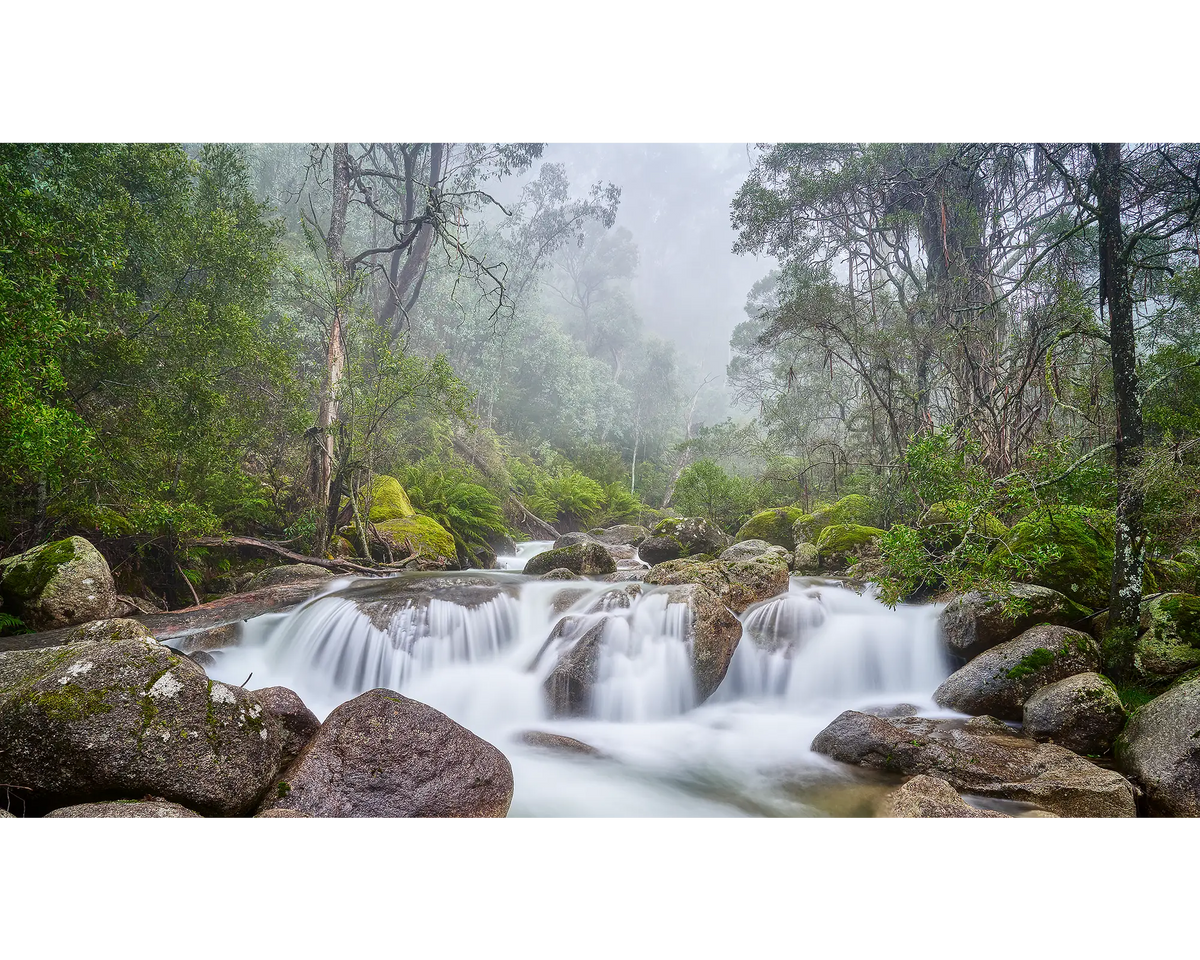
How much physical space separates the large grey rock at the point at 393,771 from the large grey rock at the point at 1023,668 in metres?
5.13

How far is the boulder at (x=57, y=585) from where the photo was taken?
6.89 m

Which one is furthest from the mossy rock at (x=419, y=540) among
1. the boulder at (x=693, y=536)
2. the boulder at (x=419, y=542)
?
the boulder at (x=693, y=536)

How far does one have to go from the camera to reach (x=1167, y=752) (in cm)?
434

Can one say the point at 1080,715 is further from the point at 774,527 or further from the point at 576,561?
the point at 774,527

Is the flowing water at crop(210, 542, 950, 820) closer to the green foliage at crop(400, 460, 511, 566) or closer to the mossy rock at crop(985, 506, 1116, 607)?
the mossy rock at crop(985, 506, 1116, 607)

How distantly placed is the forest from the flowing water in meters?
1.29

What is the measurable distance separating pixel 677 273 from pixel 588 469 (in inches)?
3445

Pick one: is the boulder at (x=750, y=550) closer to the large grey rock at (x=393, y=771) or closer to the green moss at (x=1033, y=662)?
the green moss at (x=1033, y=662)

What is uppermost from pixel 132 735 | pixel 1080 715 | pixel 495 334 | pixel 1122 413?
pixel 495 334

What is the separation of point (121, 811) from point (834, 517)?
536 inches

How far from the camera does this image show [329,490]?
12.1m

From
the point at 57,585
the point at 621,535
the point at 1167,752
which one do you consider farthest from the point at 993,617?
the point at 621,535

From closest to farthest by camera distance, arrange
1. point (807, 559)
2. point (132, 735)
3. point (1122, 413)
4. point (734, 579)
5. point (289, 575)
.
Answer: point (132, 735) → point (1122, 413) → point (734, 579) → point (289, 575) → point (807, 559)

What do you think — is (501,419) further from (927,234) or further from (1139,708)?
(1139,708)
